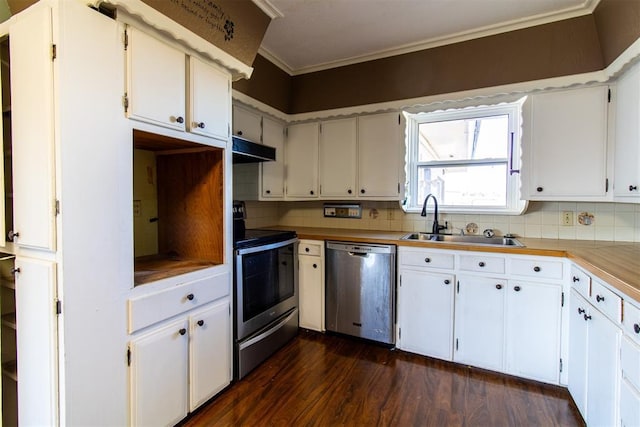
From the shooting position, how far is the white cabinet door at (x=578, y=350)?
65.0 inches

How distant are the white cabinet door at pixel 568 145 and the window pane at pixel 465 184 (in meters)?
0.37

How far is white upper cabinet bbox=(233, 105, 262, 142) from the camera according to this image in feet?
8.26

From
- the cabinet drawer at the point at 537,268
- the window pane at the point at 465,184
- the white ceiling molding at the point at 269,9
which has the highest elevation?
the white ceiling molding at the point at 269,9

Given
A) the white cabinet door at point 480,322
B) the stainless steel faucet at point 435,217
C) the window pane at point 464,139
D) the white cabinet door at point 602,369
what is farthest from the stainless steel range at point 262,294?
the white cabinet door at point 602,369

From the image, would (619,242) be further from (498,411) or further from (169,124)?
(169,124)

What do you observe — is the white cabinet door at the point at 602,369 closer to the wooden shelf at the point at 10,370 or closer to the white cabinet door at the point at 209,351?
the white cabinet door at the point at 209,351

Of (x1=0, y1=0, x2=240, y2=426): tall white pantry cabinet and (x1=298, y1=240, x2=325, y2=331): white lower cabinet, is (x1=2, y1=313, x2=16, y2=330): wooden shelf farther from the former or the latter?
(x1=298, y1=240, x2=325, y2=331): white lower cabinet

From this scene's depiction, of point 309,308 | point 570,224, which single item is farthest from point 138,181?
point 570,224

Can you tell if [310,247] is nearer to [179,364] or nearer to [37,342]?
[179,364]

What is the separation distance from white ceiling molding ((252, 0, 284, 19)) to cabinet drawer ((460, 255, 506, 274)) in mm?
2190

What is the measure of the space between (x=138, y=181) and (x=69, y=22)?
1.02 meters

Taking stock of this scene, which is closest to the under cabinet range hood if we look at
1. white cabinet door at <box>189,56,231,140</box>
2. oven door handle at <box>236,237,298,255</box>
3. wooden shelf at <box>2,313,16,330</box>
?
white cabinet door at <box>189,56,231,140</box>

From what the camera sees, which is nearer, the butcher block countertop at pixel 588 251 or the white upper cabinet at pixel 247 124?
the butcher block countertop at pixel 588 251

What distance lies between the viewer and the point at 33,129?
4.00 feet
